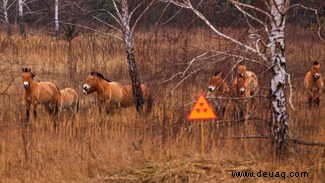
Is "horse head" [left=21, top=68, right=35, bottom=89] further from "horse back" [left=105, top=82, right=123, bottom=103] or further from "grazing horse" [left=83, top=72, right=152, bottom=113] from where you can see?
"horse back" [left=105, top=82, right=123, bottom=103]

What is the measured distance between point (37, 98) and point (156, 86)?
181 inches

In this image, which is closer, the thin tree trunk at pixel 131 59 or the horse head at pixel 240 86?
the horse head at pixel 240 86

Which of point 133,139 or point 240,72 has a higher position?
point 240,72

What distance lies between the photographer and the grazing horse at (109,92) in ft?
44.6

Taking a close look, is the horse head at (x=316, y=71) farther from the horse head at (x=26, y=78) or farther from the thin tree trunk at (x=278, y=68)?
the horse head at (x=26, y=78)

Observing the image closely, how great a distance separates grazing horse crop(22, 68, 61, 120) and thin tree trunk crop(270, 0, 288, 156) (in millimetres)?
6776

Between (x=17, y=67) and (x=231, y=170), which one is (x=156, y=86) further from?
(x=17, y=67)

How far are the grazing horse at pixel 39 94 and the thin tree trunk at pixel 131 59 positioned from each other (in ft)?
6.43

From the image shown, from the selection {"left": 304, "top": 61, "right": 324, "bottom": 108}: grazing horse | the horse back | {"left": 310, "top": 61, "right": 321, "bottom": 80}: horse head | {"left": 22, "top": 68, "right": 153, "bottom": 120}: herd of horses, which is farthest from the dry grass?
{"left": 310, "top": 61, "right": 321, "bottom": 80}: horse head

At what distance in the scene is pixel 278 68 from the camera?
7898 mm

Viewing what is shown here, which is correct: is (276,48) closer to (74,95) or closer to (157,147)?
(157,147)

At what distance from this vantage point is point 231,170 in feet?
24.8

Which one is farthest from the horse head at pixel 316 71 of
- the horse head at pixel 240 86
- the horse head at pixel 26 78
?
the horse head at pixel 26 78

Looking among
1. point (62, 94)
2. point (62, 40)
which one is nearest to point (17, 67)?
point (62, 40)
